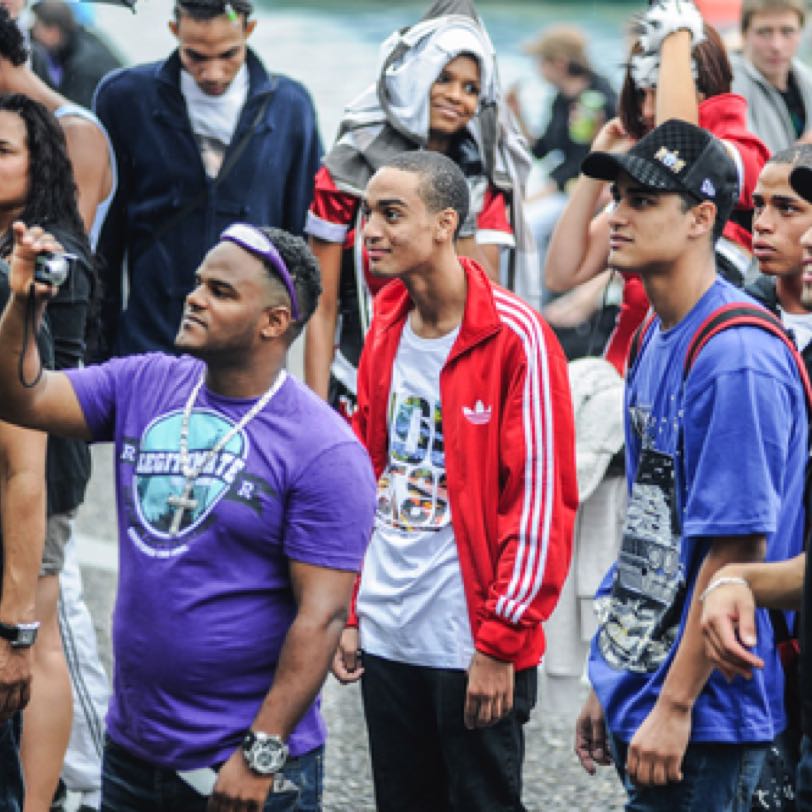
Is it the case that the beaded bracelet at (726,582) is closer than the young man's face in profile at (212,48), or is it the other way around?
the beaded bracelet at (726,582)

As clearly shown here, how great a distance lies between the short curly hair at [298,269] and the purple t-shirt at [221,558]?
0.27m

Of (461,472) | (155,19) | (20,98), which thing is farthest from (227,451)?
(155,19)

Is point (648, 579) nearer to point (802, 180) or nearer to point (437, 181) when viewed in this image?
point (802, 180)

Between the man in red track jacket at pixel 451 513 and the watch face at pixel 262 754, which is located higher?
the man in red track jacket at pixel 451 513

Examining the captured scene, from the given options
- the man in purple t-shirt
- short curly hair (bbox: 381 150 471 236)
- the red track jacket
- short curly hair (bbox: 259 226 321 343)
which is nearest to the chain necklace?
the man in purple t-shirt

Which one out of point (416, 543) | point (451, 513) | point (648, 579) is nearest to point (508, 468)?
point (451, 513)

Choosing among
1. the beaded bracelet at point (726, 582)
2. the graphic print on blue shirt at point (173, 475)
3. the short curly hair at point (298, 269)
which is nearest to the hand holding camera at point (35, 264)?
the graphic print on blue shirt at point (173, 475)

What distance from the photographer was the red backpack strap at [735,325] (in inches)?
151

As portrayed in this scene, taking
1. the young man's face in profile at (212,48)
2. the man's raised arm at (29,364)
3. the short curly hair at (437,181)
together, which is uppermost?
the young man's face in profile at (212,48)

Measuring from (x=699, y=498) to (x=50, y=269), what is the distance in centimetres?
138

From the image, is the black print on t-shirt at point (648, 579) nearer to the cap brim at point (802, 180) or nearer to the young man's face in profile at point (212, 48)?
the cap brim at point (802, 180)

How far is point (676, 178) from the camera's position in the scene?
4.09m

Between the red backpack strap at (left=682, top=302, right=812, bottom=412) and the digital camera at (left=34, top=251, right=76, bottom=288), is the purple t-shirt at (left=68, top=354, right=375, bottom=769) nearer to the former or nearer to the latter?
the digital camera at (left=34, top=251, right=76, bottom=288)

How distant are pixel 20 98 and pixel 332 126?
8.58 m
